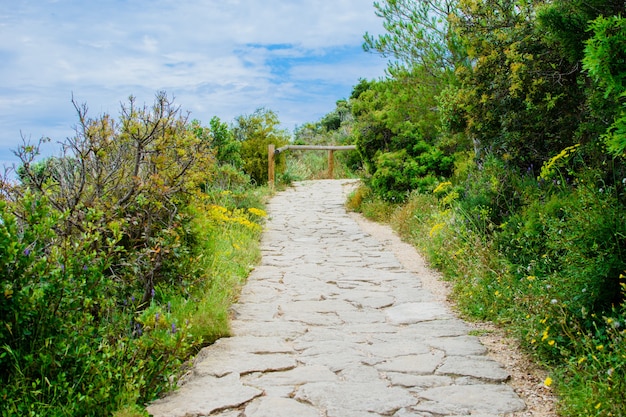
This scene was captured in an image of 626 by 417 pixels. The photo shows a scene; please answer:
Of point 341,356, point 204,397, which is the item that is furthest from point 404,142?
point 204,397

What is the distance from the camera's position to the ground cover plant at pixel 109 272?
137 inches

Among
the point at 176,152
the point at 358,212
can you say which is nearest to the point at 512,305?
the point at 176,152

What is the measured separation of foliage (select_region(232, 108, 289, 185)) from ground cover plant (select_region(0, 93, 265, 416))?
923 centimetres

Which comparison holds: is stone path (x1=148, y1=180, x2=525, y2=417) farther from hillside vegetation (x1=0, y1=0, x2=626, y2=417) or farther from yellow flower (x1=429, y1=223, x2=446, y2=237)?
yellow flower (x1=429, y1=223, x2=446, y2=237)

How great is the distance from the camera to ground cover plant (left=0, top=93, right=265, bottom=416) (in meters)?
3.49

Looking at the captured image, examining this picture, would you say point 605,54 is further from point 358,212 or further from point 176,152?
point 358,212

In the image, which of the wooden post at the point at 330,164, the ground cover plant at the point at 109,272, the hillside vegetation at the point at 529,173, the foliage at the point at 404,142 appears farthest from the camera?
the wooden post at the point at 330,164

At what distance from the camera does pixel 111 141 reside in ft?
18.8

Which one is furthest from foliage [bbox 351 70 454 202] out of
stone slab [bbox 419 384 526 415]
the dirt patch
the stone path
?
stone slab [bbox 419 384 526 415]

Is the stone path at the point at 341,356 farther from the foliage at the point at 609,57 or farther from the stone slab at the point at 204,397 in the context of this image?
the foliage at the point at 609,57

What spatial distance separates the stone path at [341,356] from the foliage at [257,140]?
921cm

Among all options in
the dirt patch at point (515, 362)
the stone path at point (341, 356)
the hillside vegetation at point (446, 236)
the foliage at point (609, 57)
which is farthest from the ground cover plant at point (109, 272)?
the foliage at point (609, 57)

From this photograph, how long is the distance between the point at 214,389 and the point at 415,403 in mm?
1385

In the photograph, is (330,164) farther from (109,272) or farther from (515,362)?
(515,362)
